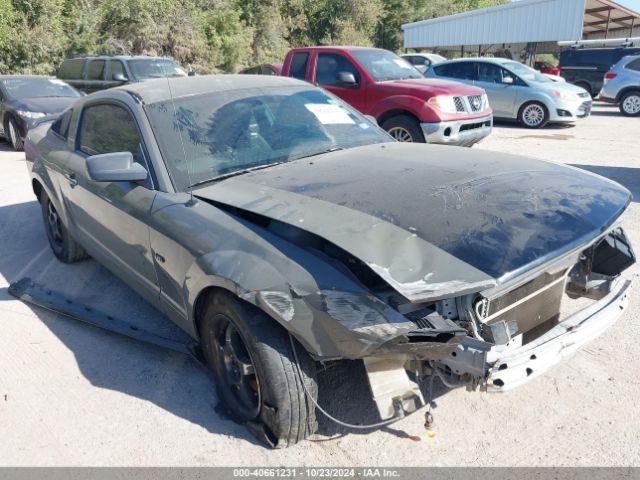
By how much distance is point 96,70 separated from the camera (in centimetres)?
1324

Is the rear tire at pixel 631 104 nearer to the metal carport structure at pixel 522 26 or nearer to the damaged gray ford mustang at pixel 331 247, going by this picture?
the metal carport structure at pixel 522 26

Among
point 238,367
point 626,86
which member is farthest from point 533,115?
point 238,367

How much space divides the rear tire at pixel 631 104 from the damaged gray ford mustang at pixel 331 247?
1407 centimetres

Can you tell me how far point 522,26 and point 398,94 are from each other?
73.2 ft

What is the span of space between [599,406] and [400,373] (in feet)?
3.92

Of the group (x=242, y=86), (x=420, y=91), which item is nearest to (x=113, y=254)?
(x=242, y=86)

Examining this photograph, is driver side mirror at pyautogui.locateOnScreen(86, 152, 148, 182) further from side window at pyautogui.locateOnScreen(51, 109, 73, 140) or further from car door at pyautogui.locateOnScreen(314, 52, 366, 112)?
car door at pyautogui.locateOnScreen(314, 52, 366, 112)

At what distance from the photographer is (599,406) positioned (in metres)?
2.91

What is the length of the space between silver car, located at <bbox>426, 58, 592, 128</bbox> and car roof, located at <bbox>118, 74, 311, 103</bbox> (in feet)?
32.6

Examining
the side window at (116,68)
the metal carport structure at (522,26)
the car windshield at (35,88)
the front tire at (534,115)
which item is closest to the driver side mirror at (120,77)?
the side window at (116,68)

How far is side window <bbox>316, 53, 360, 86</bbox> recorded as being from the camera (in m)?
9.23

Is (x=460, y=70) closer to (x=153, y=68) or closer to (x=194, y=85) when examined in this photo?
(x=153, y=68)

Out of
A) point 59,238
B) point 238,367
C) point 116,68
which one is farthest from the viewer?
point 116,68

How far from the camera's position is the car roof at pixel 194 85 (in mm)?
3670
